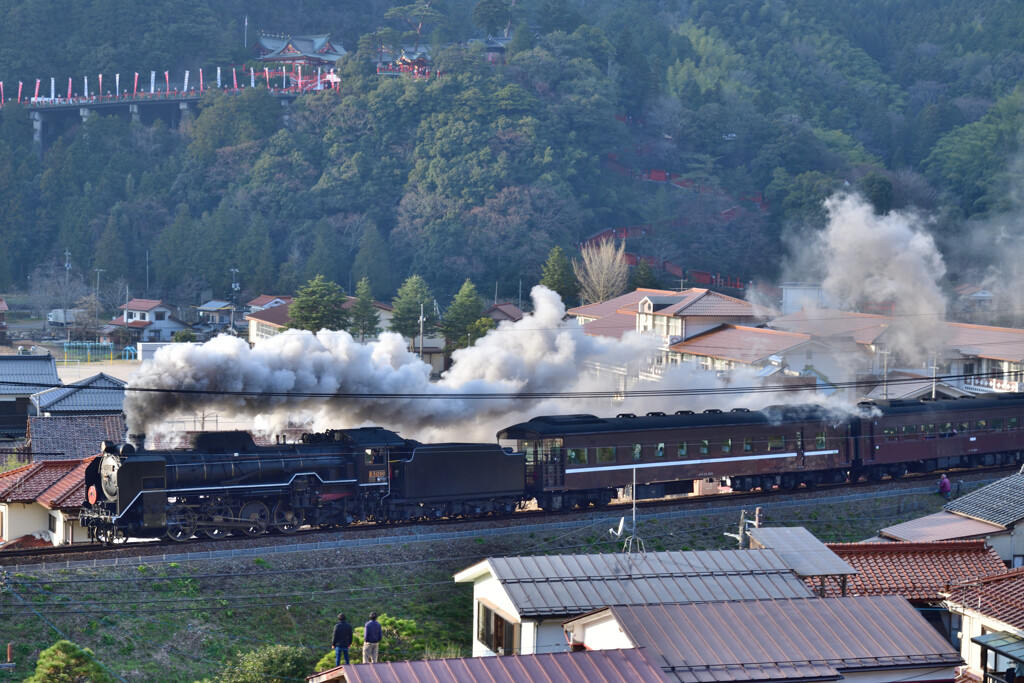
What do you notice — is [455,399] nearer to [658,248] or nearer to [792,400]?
[792,400]

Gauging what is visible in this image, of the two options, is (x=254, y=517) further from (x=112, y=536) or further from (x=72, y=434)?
(x=72, y=434)

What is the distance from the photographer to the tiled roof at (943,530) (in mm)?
21375

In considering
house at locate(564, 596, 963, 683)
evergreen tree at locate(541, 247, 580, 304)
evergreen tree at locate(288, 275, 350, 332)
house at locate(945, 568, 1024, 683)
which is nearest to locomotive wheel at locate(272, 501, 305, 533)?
house at locate(564, 596, 963, 683)

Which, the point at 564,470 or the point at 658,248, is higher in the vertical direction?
the point at 658,248

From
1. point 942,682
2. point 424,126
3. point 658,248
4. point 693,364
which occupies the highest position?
point 424,126

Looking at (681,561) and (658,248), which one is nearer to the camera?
(681,561)

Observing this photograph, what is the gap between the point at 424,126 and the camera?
8038 centimetres

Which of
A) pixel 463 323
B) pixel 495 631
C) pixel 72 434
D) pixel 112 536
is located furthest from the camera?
pixel 463 323

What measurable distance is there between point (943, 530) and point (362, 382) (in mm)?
14095

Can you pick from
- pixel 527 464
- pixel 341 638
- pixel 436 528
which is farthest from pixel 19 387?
pixel 341 638

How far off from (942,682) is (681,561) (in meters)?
3.82

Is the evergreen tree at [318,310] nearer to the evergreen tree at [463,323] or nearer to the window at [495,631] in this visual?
the evergreen tree at [463,323]

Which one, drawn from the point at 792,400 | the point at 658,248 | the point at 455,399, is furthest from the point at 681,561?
the point at 658,248

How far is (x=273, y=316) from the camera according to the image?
60812mm
